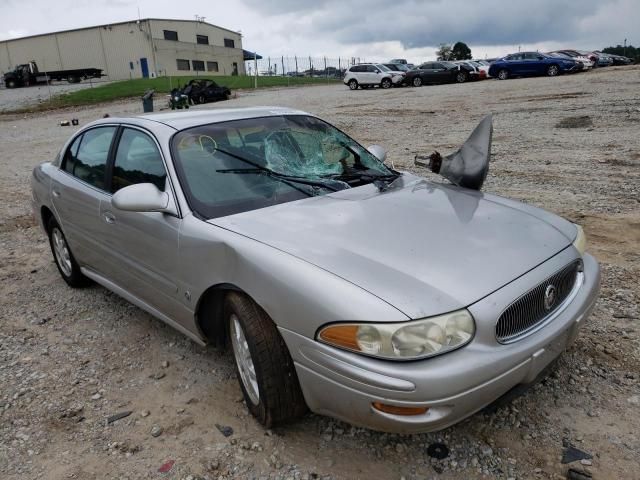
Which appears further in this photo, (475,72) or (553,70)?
(475,72)

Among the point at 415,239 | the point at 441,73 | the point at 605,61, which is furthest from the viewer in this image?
the point at 605,61

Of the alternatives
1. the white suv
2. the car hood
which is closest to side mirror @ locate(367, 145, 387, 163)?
the car hood

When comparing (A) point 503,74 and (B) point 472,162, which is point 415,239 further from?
(A) point 503,74

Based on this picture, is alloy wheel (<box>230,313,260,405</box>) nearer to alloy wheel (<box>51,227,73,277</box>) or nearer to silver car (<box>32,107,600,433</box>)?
silver car (<box>32,107,600,433</box>)

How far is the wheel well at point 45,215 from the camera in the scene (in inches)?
184

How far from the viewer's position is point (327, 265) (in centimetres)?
→ 225

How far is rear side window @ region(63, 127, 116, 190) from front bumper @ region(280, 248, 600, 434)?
2.25 meters

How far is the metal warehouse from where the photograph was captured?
56.0 meters

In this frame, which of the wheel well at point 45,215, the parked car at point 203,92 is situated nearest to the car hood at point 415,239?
the wheel well at point 45,215

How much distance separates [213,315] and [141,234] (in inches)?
28.7

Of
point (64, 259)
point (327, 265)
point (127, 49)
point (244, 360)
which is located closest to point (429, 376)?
point (327, 265)

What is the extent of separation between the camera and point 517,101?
16.0 meters

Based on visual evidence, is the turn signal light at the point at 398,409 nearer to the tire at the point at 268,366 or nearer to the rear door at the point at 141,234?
the tire at the point at 268,366

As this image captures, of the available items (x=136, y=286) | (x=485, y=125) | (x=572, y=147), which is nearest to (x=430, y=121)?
(x=572, y=147)
